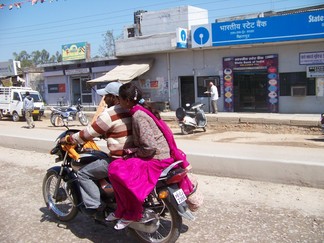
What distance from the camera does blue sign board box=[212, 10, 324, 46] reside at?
16.6m

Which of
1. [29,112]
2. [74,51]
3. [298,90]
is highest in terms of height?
[74,51]

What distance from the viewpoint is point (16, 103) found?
22.9 m

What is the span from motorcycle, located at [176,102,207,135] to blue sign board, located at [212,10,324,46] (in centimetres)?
570

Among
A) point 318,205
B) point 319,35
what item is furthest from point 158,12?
point 318,205

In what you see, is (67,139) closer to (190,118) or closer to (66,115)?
(190,118)

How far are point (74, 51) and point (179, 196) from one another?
24488 mm

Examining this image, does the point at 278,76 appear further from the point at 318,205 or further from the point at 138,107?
the point at 138,107

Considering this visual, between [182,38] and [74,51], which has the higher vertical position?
[74,51]

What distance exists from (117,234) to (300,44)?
15.7m

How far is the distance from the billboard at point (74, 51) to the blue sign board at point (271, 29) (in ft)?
33.9

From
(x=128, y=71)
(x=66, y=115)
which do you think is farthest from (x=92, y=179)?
(x=128, y=71)

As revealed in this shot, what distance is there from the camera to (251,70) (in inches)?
759

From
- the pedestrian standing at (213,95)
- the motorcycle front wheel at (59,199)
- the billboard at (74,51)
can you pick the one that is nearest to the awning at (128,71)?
the billboard at (74,51)

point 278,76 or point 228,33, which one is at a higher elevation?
point 228,33
